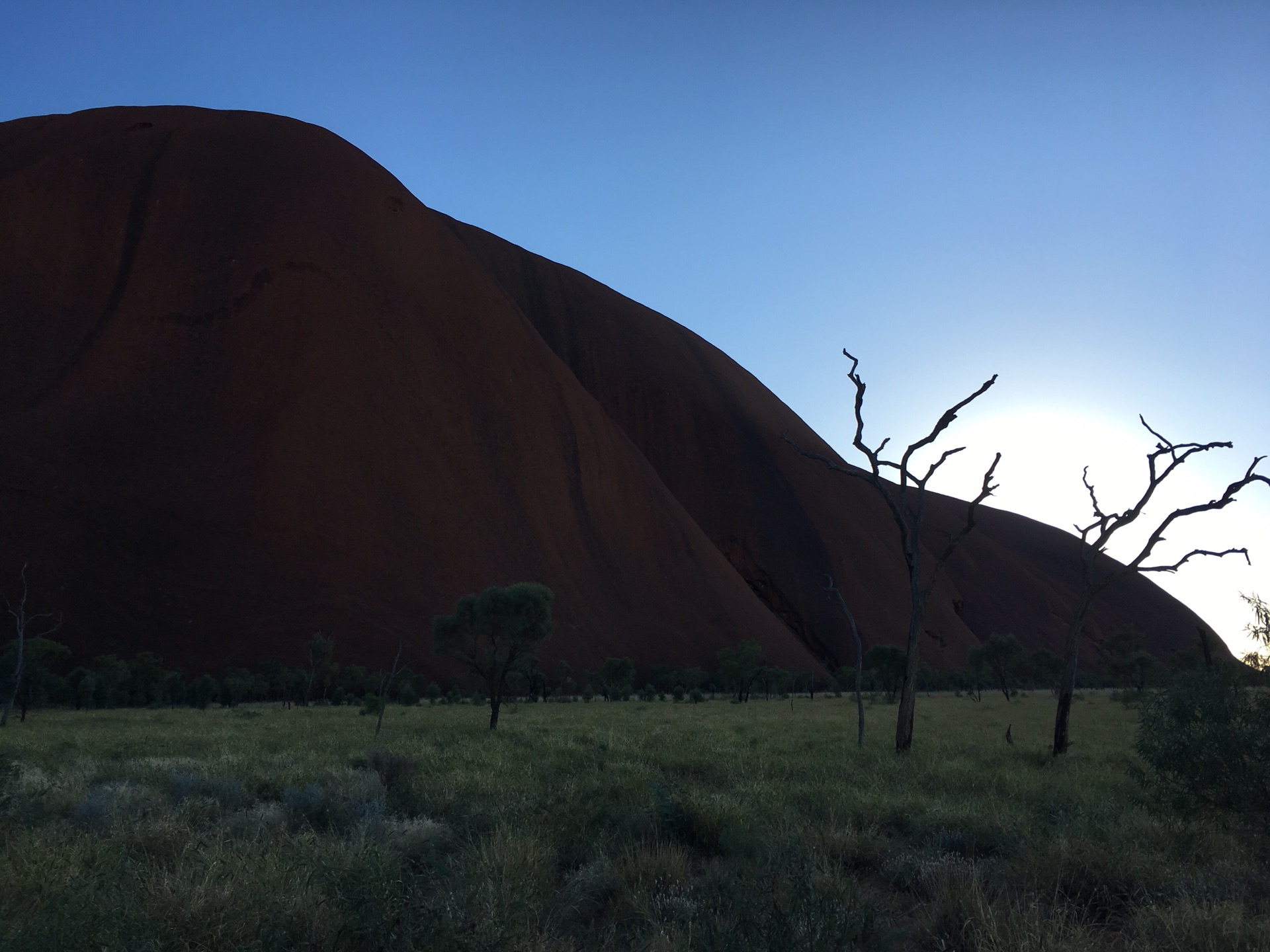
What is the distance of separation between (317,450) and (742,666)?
28.6 metres

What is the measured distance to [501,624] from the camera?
25719 millimetres

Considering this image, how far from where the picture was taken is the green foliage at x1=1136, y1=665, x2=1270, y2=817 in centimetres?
666

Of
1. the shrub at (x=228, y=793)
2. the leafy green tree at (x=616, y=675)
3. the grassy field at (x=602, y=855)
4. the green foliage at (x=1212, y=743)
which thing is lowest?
the leafy green tree at (x=616, y=675)

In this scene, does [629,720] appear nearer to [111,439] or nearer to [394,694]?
[394,694]

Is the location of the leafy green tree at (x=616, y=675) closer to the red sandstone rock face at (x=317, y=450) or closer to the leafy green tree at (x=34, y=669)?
the red sandstone rock face at (x=317, y=450)

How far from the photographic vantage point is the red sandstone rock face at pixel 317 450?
A: 130ft

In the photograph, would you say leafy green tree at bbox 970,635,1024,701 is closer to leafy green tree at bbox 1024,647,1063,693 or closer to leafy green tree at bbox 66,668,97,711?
leafy green tree at bbox 1024,647,1063,693

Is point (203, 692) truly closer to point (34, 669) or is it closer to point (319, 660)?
point (319, 660)

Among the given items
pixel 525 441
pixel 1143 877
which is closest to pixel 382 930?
pixel 1143 877

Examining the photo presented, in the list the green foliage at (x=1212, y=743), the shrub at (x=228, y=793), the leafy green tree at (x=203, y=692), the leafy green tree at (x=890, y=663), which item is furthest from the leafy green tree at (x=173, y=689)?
the leafy green tree at (x=890, y=663)

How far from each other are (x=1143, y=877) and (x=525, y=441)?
177 ft

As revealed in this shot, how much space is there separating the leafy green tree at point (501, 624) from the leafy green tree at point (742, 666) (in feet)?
69.8

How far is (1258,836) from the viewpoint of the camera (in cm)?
671

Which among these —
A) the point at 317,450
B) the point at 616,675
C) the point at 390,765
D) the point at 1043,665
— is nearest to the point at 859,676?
the point at 390,765
